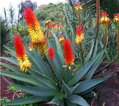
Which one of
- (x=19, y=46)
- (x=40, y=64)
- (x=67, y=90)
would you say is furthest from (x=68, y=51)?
(x=40, y=64)

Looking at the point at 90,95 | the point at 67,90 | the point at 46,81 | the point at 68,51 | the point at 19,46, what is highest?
the point at 19,46

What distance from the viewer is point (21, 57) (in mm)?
3182

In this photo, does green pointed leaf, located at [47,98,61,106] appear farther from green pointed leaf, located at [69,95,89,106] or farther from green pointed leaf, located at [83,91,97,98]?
green pointed leaf, located at [83,91,97,98]

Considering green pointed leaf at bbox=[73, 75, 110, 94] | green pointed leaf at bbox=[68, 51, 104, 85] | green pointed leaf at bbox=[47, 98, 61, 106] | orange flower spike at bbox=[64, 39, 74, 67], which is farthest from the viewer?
green pointed leaf at bbox=[68, 51, 104, 85]

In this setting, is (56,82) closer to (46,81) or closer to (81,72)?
(46,81)

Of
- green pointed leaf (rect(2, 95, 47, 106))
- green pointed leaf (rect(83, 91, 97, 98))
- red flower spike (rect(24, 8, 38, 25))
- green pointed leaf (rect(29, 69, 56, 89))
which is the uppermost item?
red flower spike (rect(24, 8, 38, 25))

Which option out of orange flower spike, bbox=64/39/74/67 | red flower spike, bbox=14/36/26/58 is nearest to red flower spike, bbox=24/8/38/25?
red flower spike, bbox=14/36/26/58

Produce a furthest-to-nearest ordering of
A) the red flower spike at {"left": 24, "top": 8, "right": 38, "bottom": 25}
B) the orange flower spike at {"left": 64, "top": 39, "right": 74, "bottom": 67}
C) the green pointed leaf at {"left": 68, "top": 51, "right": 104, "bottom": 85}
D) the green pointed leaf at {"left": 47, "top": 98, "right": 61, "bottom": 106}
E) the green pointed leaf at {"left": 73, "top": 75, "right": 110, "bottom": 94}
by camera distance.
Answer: the green pointed leaf at {"left": 68, "top": 51, "right": 104, "bottom": 85} → the green pointed leaf at {"left": 73, "top": 75, "right": 110, "bottom": 94} → the green pointed leaf at {"left": 47, "top": 98, "right": 61, "bottom": 106} → the orange flower spike at {"left": 64, "top": 39, "right": 74, "bottom": 67} → the red flower spike at {"left": 24, "top": 8, "right": 38, "bottom": 25}

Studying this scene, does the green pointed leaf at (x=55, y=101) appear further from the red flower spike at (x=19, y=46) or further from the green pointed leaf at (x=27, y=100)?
the red flower spike at (x=19, y=46)

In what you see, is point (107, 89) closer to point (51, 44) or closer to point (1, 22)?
point (51, 44)

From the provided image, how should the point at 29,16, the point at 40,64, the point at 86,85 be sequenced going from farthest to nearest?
1. the point at 40,64
2. the point at 86,85
3. the point at 29,16

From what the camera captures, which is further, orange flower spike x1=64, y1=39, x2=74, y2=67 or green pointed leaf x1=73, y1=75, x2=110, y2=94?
green pointed leaf x1=73, y1=75, x2=110, y2=94

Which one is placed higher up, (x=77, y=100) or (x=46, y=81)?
(x=46, y=81)

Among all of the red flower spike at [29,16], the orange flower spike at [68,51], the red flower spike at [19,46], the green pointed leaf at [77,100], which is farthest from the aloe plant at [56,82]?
the red flower spike at [29,16]
